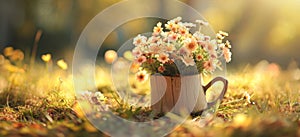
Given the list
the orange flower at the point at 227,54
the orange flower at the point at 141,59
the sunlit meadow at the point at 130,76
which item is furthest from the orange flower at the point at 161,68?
the orange flower at the point at 227,54

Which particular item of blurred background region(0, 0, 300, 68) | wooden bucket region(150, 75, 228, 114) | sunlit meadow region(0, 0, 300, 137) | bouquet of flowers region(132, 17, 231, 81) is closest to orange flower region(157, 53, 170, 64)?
bouquet of flowers region(132, 17, 231, 81)

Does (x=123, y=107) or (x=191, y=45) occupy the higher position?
(x=191, y=45)

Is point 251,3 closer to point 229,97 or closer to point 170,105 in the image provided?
point 229,97

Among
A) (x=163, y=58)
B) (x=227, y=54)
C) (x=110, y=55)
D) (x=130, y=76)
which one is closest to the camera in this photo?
(x=163, y=58)

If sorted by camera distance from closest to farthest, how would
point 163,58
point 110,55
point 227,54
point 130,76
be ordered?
point 163,58, point 227,54, point 110,55, point 130,76

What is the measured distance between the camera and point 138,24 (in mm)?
7125

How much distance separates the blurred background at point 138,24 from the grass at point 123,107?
2.59m

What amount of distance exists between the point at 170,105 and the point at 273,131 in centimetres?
85

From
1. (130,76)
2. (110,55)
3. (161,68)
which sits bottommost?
(161,68)

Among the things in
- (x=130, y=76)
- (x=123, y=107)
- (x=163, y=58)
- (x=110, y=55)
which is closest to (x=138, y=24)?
(x=130, y=76)

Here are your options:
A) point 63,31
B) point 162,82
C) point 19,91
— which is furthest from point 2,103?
point 63,31

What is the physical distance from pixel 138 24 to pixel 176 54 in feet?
15.0

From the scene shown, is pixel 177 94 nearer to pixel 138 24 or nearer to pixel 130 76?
pixel 130 76

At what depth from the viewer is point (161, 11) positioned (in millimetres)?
6816
